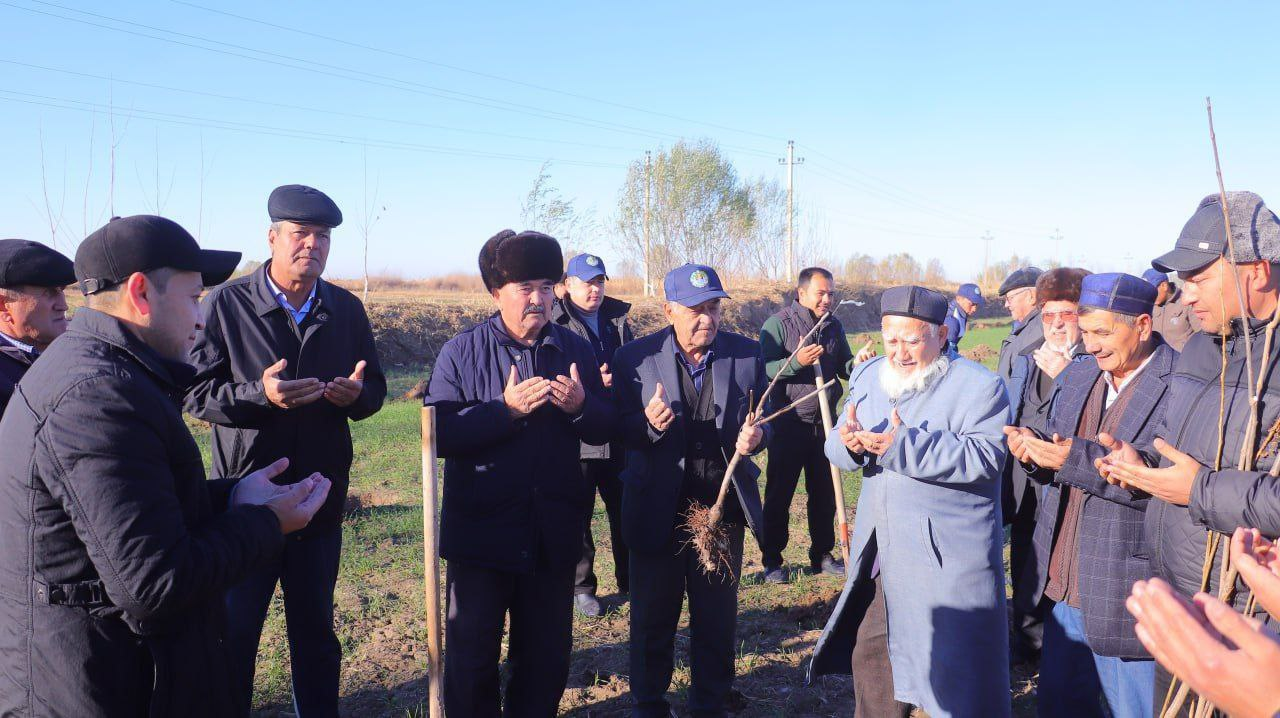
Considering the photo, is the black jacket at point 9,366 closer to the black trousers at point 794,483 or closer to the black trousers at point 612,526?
the black trousers at point 612,526

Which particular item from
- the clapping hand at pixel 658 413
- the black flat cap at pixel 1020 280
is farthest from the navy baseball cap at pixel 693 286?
the black flat cap at pixel 1020 280

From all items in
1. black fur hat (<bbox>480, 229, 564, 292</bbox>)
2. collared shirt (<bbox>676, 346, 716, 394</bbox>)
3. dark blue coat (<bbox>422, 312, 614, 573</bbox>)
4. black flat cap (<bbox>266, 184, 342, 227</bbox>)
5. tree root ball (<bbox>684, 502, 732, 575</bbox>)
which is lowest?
tree root ball (<bbox>684, 502, 732, 575</bbox>)

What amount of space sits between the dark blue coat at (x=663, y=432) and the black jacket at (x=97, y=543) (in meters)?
2.07

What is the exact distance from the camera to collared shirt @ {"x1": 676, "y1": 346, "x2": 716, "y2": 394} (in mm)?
4027

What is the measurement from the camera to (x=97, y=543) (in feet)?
5.83

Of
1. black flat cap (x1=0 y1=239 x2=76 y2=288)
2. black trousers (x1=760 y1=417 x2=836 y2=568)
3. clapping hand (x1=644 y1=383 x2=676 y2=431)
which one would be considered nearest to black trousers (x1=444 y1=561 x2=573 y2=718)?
clapping hand (x1=644 y1=383 x2=676 y2=431)

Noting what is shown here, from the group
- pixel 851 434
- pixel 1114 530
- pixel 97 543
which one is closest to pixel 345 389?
pixel 97 543

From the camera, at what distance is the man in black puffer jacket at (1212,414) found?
219 cm

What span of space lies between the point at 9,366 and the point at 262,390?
2.66 ft

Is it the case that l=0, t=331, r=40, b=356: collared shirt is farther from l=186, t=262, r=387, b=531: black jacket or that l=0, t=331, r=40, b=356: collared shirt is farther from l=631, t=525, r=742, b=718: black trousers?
l=631, t=525, r=742, b=718: black trousers

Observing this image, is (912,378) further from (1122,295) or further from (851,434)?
(1122,295)

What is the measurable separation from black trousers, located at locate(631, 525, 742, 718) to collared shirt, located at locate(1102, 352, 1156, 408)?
1.78m

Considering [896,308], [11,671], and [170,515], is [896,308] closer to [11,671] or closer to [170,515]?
[170,515]

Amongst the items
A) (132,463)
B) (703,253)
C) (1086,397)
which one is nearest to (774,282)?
(703,253)
